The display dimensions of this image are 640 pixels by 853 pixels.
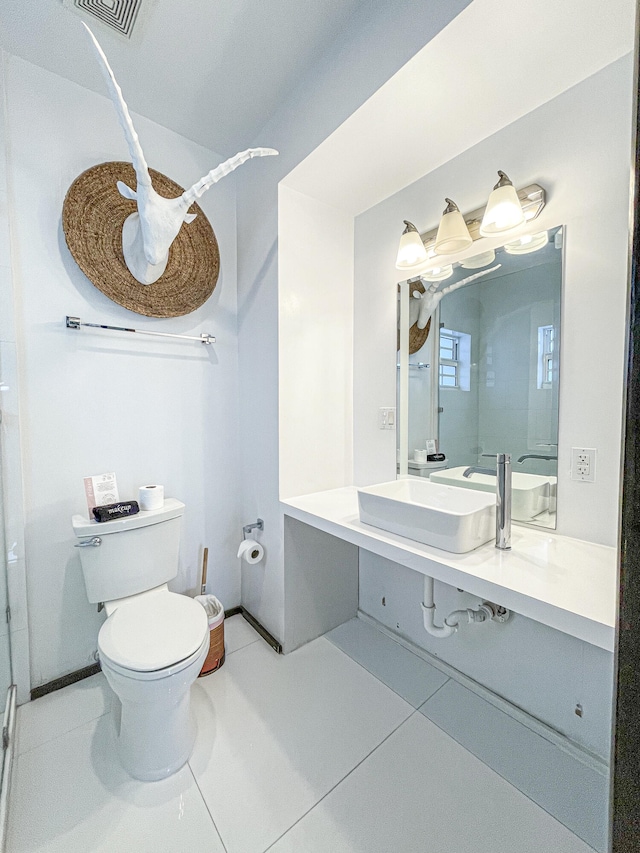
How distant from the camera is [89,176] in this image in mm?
1627

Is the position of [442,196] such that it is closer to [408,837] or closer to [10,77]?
[10,77]

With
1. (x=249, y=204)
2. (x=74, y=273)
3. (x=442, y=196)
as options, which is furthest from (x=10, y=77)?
(x=442, y=196)

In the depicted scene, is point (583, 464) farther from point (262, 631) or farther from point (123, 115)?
point (123, 115)

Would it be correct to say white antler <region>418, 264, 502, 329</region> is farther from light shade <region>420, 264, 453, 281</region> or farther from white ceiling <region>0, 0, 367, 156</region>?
white ceiling <region>0, 0, 367, 156</region>

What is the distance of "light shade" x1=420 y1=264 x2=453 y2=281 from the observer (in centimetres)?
164

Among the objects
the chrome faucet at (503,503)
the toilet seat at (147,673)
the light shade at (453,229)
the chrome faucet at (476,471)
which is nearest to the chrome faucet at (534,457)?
the chrome faucet at (476,471)

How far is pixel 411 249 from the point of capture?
1677mm

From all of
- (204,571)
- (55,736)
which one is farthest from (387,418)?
(55,736)

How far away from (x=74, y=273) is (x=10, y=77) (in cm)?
75

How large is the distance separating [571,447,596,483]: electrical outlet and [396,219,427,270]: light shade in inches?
40.1

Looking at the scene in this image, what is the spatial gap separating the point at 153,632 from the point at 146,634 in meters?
0.02

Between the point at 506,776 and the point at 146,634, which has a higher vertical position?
the point at 146,634

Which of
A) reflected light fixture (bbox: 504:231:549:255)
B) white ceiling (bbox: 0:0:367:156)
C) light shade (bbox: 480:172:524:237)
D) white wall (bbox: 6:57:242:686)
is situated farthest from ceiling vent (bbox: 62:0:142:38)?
reflected light fixture (bbox: 504:231:549:255)

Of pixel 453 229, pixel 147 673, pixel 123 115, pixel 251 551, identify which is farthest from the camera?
pixel 251 551
